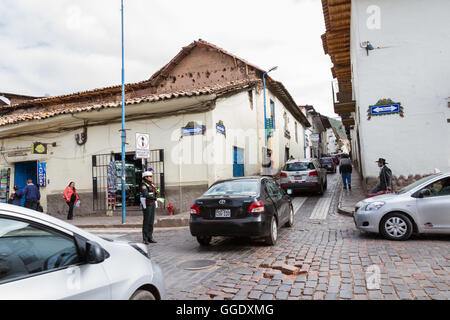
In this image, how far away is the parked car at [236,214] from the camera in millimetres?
6199

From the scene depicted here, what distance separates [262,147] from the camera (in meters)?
19.0

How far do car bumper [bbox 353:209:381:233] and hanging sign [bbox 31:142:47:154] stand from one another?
13.3 m

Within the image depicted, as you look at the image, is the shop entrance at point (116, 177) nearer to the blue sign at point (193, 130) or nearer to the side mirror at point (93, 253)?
the blue sign at point (193, 130)

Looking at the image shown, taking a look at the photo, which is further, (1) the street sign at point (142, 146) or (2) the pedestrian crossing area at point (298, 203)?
(2) the pedestrian crossing area at point (298, 203)

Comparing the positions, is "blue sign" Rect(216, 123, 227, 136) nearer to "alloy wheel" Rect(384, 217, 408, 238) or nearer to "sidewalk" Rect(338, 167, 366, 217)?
"sidewalk" Rect(338, 167, 366, 217)

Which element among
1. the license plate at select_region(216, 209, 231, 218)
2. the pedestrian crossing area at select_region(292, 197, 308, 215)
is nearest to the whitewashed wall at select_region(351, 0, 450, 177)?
the pedestrian crossing area at select_region(292, 197, 308, 215)

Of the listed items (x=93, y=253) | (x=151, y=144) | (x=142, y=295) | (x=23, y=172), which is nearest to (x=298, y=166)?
(x=151, y=144)

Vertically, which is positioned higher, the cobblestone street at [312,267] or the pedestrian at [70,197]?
the pedestrian at [70,197]

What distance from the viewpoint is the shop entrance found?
12.7 meters

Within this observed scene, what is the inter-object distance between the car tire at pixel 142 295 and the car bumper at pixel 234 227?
363cm

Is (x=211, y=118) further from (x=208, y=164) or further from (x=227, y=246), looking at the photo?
(x=227, y=246)

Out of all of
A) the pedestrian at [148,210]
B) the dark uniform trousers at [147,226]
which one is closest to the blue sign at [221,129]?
the pedestrian at [148,210]

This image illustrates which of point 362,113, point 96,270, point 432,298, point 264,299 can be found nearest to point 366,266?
point 432,298
